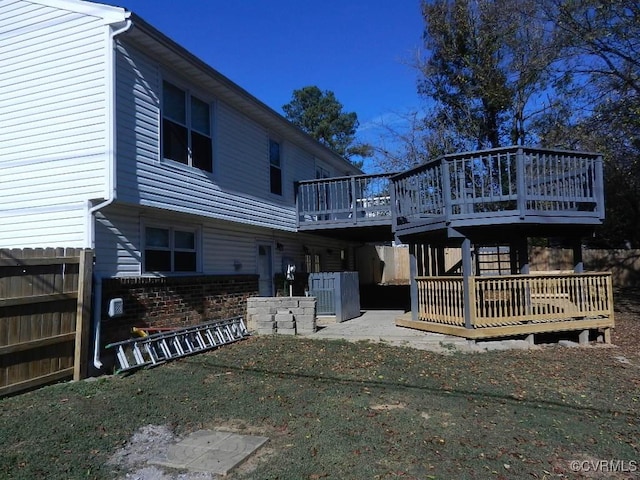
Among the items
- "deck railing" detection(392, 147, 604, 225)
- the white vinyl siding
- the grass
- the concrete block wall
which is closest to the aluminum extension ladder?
the grass

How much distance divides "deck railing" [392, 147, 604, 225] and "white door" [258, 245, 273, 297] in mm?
4895

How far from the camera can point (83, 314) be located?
7172 millimetres

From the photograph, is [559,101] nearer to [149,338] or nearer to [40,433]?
[149,338]

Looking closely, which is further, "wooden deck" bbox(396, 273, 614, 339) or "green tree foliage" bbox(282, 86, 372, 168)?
"green tree foliage" bbox(282, 86, 372, 168)

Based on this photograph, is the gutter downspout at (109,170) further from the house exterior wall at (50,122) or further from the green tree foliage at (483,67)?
the green tree foliage at (483,67)

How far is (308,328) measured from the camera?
10859mm

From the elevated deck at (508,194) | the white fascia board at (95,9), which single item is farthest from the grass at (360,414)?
the white fascia board at (95,9)

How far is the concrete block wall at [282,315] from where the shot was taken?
35.6 feet

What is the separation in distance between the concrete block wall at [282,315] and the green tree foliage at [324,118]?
1346 inches

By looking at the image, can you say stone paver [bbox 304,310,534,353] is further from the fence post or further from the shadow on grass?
the fence post

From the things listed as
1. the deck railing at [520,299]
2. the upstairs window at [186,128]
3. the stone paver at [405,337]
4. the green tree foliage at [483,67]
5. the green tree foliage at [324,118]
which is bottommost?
the stone paver at [405,337]

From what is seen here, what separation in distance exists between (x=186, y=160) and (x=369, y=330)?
5.39 metres

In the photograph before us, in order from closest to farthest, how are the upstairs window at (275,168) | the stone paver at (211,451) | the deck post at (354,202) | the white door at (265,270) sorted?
1. the stone paver at (211,451)
2. the white door at (265,270)
3. the upstairs window at (275,168)
4. the deck post at (354,202)

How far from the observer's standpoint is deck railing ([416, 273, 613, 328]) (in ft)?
31.9
